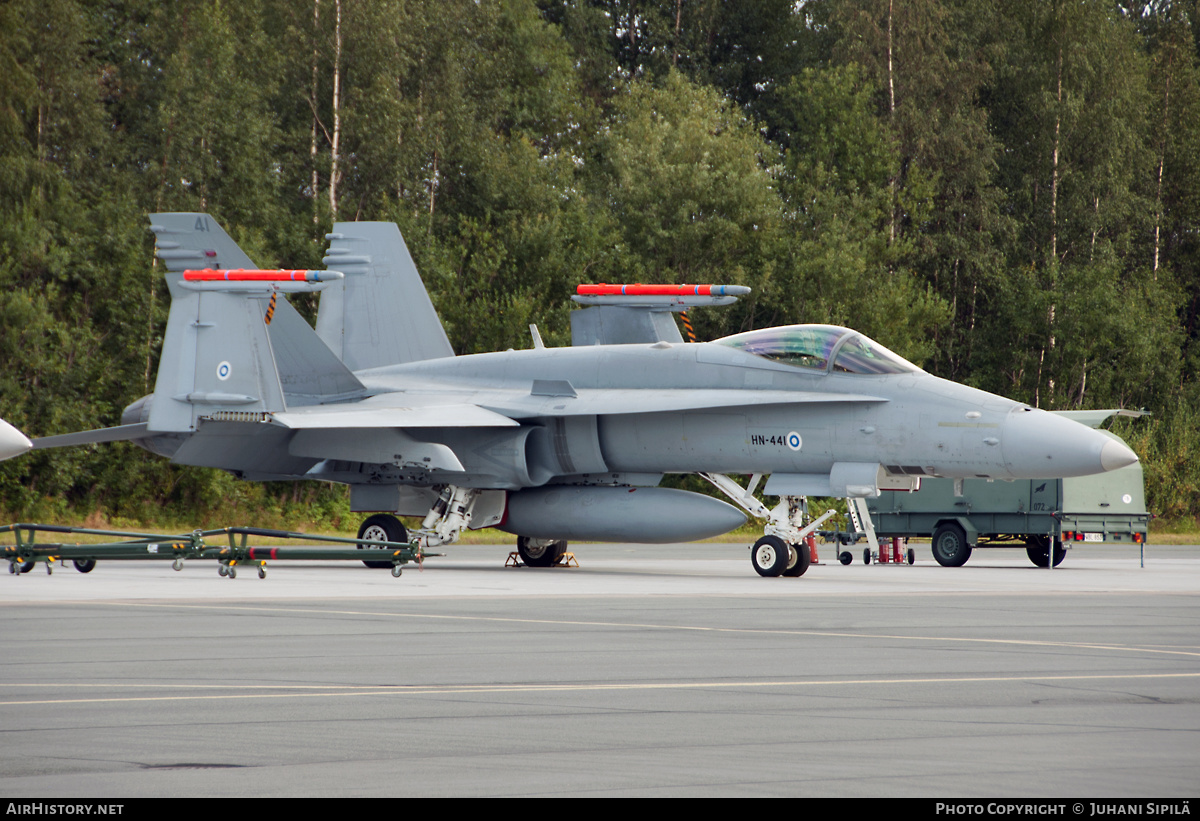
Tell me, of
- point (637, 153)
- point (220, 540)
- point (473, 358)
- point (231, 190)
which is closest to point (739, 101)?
point (637, 153)

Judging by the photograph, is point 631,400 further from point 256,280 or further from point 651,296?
point 256,280

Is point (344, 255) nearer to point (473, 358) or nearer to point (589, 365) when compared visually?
point (473, 358)

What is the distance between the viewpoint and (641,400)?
58.0 ft

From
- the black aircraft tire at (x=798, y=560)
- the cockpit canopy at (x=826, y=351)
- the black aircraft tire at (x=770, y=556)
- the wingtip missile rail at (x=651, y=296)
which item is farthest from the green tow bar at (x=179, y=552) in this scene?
the wingtip missile rail at (x=651, y=296)

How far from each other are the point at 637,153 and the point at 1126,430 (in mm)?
15540

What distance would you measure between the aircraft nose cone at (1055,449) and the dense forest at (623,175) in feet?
62.5

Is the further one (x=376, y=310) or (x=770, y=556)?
(x=376, y=310)

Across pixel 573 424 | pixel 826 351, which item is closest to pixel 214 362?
pixel 573 424

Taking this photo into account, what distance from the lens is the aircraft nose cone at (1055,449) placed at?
51.4ft

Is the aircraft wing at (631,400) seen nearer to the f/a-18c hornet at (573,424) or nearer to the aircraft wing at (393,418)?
the f/a-18c hornet at (573,424)

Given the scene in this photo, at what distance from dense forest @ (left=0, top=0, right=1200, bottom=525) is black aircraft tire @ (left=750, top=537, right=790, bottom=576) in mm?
16620

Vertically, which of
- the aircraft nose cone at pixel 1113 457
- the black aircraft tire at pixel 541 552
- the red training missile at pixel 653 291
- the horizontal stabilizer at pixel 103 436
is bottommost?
the black aircraft tire at pixel 541 552

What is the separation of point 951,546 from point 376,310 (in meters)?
9.59
